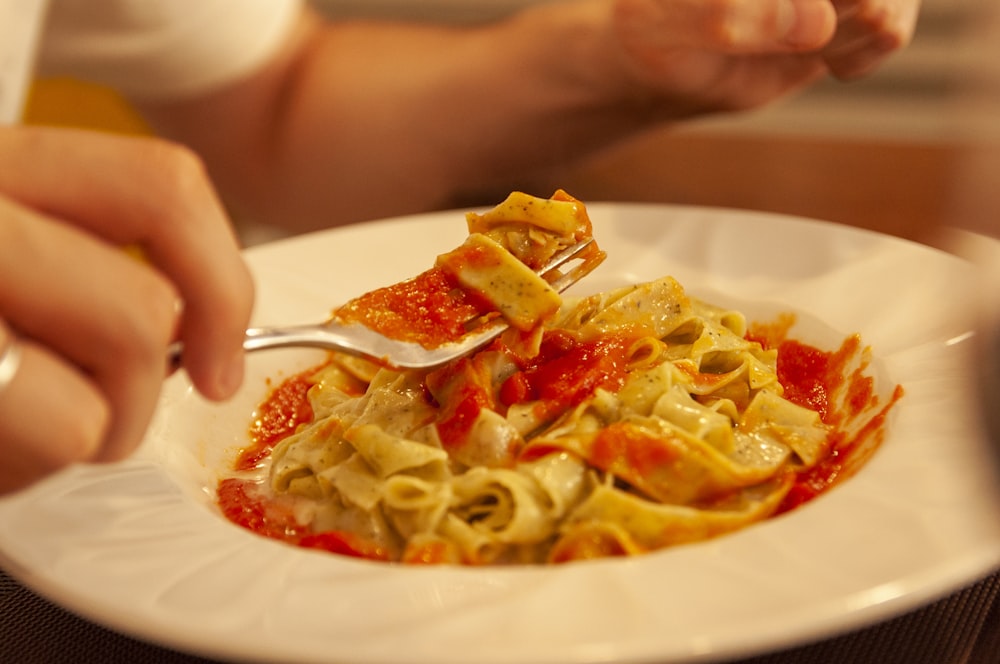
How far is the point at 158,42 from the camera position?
4.79 meters

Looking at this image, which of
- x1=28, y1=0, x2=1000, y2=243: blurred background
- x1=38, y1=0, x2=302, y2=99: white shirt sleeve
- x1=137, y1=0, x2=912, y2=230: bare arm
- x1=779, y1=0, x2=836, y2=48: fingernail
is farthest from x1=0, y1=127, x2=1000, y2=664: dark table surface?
x1=38, y1=0, x2=302, y2=99: white shirt sleeve

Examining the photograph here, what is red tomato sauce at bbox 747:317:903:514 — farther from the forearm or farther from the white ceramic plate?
the forearm

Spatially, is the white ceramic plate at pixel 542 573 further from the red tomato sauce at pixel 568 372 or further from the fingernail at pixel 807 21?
the fingernail at pixel 807 21

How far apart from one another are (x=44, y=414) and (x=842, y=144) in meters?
5.35

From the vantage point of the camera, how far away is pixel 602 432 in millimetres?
2383

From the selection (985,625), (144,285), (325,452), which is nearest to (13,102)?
(325,452)

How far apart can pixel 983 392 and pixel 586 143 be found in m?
3.06

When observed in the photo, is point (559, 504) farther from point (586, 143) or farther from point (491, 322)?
point (586, 143)

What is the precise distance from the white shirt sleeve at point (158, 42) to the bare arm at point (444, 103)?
0.23m

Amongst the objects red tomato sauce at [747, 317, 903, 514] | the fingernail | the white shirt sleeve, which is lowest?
red tomato sauce at [747, 317, 903, 514]

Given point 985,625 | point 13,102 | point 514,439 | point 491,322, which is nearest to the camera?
point 985,625

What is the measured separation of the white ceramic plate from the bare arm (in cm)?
168

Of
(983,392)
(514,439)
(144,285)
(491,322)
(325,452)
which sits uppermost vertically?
(144,285)

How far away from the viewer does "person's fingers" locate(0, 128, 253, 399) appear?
1.64m
